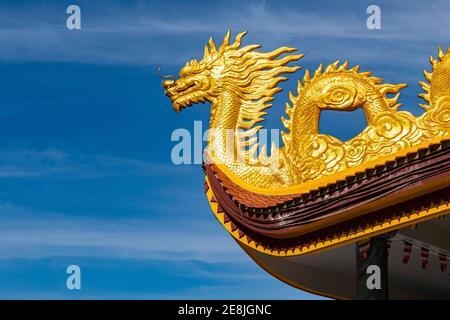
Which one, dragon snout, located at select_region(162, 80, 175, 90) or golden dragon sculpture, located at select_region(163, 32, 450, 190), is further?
dragon snout, located at select_region(162, 80, 175, 90)

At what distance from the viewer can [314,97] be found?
40.8 feet

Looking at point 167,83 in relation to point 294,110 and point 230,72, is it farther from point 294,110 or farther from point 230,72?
point 294,110

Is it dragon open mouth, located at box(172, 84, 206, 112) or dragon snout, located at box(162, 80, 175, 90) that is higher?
dragon snout, located at box(162, 80, 175, 90)

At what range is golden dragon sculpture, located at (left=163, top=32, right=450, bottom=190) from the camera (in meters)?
11.0

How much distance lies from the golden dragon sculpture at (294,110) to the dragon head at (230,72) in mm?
14

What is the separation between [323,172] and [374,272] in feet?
4.36

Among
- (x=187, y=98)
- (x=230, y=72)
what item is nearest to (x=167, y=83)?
(x=187, y=98)

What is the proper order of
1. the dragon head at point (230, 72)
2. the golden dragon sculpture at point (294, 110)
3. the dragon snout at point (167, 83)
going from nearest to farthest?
1. the golden dragon sculpture at point (294, 110)
2. the dragon head at point (230, 72)
3. the dragon snout at point (167, 83)

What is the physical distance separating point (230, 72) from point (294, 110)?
4.00 ft

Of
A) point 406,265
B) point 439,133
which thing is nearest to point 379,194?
point 439,133

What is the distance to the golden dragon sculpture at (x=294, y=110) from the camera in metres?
11.0

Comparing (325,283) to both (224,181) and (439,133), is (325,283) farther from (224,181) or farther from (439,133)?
(439,133)

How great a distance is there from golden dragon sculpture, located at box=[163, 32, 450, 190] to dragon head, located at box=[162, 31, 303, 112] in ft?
0.05

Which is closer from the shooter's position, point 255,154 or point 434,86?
point 434,86
